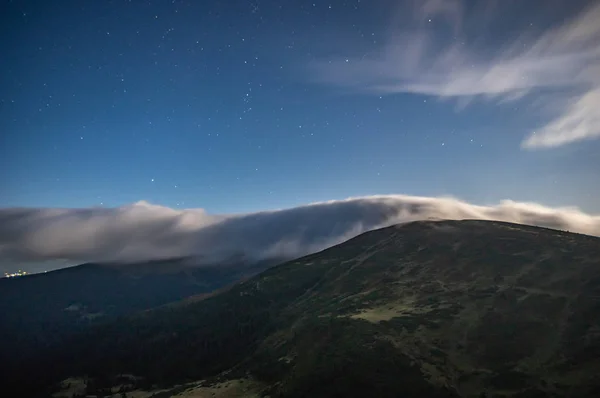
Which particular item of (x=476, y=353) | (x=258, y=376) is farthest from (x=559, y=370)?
(x=258, y=376)

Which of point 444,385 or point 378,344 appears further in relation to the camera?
point 378,344

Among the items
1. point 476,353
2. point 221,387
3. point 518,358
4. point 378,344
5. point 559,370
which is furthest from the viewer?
point 221,387

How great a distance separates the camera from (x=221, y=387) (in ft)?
637

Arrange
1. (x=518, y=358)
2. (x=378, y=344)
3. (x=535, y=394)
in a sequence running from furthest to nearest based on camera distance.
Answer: (x=378, y=344) → (x=518, y=358) → (x=535, y=394)

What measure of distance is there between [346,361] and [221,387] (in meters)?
69.2

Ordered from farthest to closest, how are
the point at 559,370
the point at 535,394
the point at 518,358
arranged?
the point at 518,358
the point at 559,370
the point at 535,394

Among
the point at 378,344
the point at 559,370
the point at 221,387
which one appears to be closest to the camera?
the point at 559,370

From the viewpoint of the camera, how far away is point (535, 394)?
127 meters

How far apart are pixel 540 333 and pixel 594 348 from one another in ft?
82.7

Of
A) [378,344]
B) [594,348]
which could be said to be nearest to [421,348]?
[378,344]

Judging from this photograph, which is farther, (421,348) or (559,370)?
(421,348)

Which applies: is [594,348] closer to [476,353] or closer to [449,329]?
[476,353]

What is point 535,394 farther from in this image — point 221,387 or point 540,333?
point 221,387

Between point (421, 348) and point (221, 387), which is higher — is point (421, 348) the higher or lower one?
the higher one
